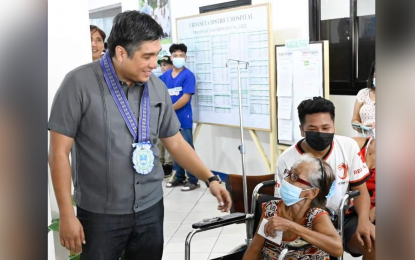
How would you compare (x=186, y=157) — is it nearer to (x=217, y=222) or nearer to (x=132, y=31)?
(x=217, y=222)

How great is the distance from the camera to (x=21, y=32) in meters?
0.17

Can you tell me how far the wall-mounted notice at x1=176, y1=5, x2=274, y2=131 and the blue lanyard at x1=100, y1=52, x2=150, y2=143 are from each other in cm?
247

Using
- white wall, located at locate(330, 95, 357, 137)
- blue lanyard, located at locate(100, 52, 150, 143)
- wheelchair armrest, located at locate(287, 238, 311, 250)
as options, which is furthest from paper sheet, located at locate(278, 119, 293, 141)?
blue lanyard, located at locate(100, 52, 150, 143)

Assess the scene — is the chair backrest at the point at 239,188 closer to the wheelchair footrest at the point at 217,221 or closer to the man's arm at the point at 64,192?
the wheelchair footrest at the point at 217,221

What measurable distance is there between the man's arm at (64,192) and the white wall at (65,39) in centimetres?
75

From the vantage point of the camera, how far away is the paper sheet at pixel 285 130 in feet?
12.5

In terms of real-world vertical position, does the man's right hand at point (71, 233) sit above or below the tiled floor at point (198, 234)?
above

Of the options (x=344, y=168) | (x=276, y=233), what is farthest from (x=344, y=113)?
(x=276, y=233)

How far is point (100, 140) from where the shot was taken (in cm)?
152

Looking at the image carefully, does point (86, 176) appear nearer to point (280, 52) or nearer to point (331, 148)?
point (331, 148)

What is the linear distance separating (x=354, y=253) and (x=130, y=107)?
127 cm

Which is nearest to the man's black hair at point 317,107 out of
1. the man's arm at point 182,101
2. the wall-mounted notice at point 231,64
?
the wall-mounted notice at point 231,64

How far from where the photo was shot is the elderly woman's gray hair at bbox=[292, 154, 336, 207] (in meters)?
1.92

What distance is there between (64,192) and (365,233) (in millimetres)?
1213
